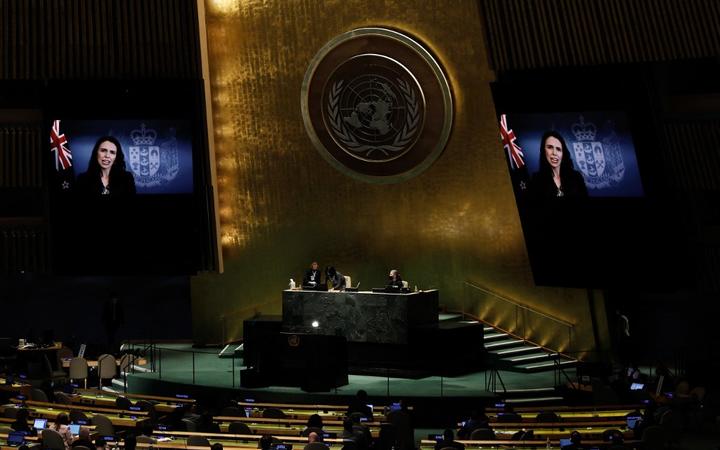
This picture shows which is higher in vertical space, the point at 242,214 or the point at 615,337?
the point at 242,214

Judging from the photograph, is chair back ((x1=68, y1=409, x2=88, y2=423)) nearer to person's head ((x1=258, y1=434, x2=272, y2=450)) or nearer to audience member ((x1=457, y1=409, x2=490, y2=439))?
person's head ((x1=258, y1=434, x2=272, y2=450))

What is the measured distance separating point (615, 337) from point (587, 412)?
241 inches

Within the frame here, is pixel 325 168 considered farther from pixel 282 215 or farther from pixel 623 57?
pixel 623 57

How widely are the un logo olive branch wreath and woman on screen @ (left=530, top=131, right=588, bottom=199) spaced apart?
12.7ft

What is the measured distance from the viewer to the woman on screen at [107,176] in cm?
2309

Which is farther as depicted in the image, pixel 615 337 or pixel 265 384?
pixel 615 337

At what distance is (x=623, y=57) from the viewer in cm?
2038

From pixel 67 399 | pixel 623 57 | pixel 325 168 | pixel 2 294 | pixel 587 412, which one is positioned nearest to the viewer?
pixel 587 412

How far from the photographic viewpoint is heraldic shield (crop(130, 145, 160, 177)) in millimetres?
23062

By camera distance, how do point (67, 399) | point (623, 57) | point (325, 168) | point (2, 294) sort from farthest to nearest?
point (2, 294) → point (325, 168) → point (623, 57) → point (67, 399)

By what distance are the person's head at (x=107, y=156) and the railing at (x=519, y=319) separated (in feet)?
24.8

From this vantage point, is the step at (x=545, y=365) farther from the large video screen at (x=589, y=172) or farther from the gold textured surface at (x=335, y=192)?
the large video screen at (x=589, y=172)

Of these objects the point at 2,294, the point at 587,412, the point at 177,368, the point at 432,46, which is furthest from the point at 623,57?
the point at 2,294

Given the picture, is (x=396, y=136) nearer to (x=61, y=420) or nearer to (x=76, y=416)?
(x=76, y=416)
